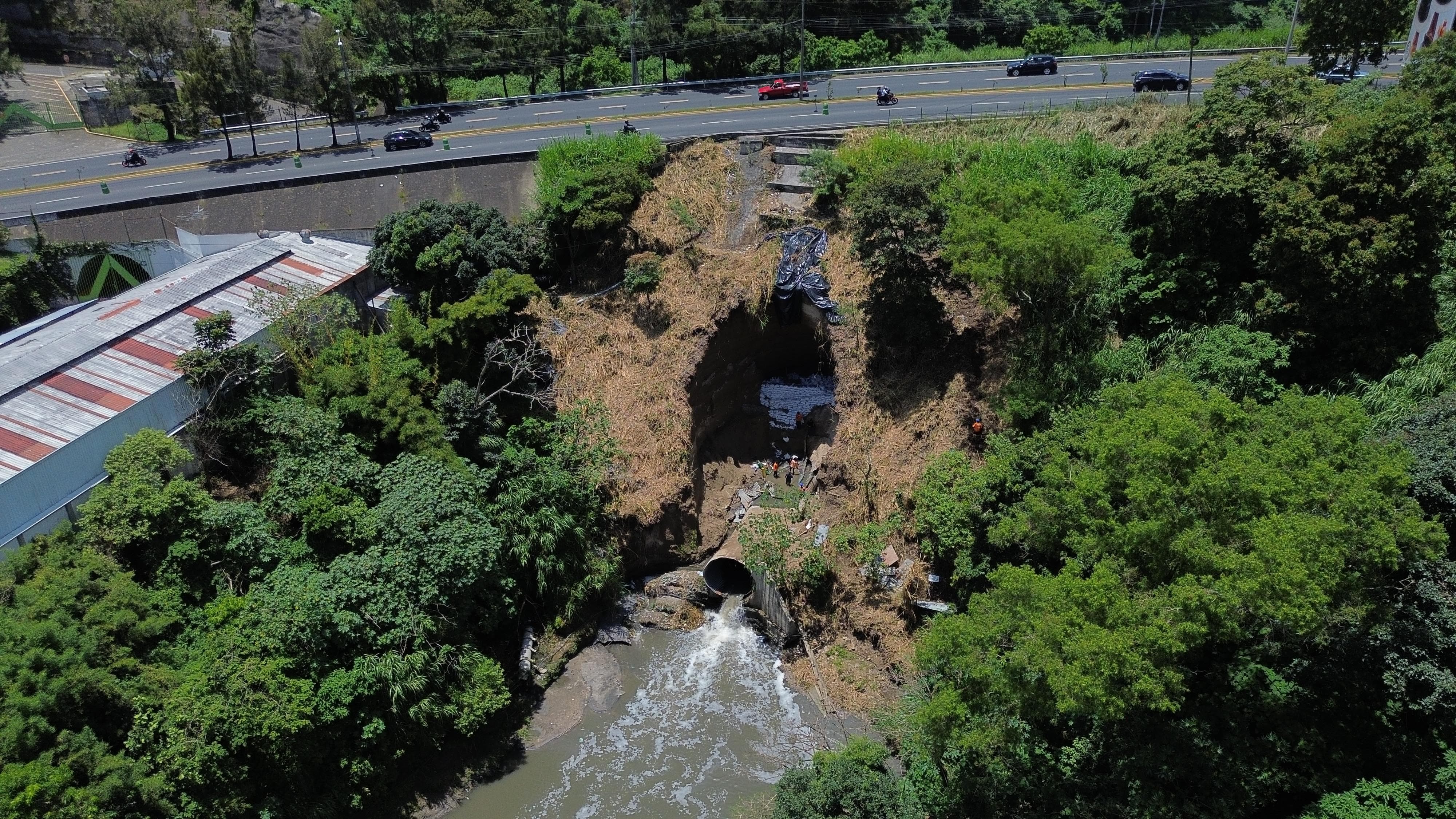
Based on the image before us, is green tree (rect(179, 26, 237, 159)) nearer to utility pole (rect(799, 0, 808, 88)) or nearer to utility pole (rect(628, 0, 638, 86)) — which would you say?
utility pole (rect(628, 0, 638, 86))

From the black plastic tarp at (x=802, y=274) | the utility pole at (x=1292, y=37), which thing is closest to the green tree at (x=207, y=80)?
the black plastic tarp at (x=802, y=274)

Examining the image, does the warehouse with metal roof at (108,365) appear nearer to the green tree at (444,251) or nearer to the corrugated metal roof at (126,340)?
the corrugated metal roof at (126,340)

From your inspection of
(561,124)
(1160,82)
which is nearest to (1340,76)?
(1160,82)

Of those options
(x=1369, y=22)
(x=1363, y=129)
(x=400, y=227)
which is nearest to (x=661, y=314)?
(x=400, y=227)

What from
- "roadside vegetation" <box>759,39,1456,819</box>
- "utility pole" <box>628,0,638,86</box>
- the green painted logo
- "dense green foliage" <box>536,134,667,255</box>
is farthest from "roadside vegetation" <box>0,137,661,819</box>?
"utility pole" <box>628,0,638,86</box>

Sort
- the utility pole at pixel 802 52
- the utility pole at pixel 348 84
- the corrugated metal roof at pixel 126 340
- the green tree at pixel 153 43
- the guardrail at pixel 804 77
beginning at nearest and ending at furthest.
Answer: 1. the corrugated metal roof at pixel 126 340
2. the utility pole at pixel 348 84
3. the utility pole at pixel 802 52
4. the green tree at pixel 153 43
5. the guardrail at pixel 804 77

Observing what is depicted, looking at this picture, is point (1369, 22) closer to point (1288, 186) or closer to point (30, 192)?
point (1288, 186)

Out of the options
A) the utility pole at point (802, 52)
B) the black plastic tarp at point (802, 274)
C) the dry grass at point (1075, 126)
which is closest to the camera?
the black plastic tarp at point (802, 274)
